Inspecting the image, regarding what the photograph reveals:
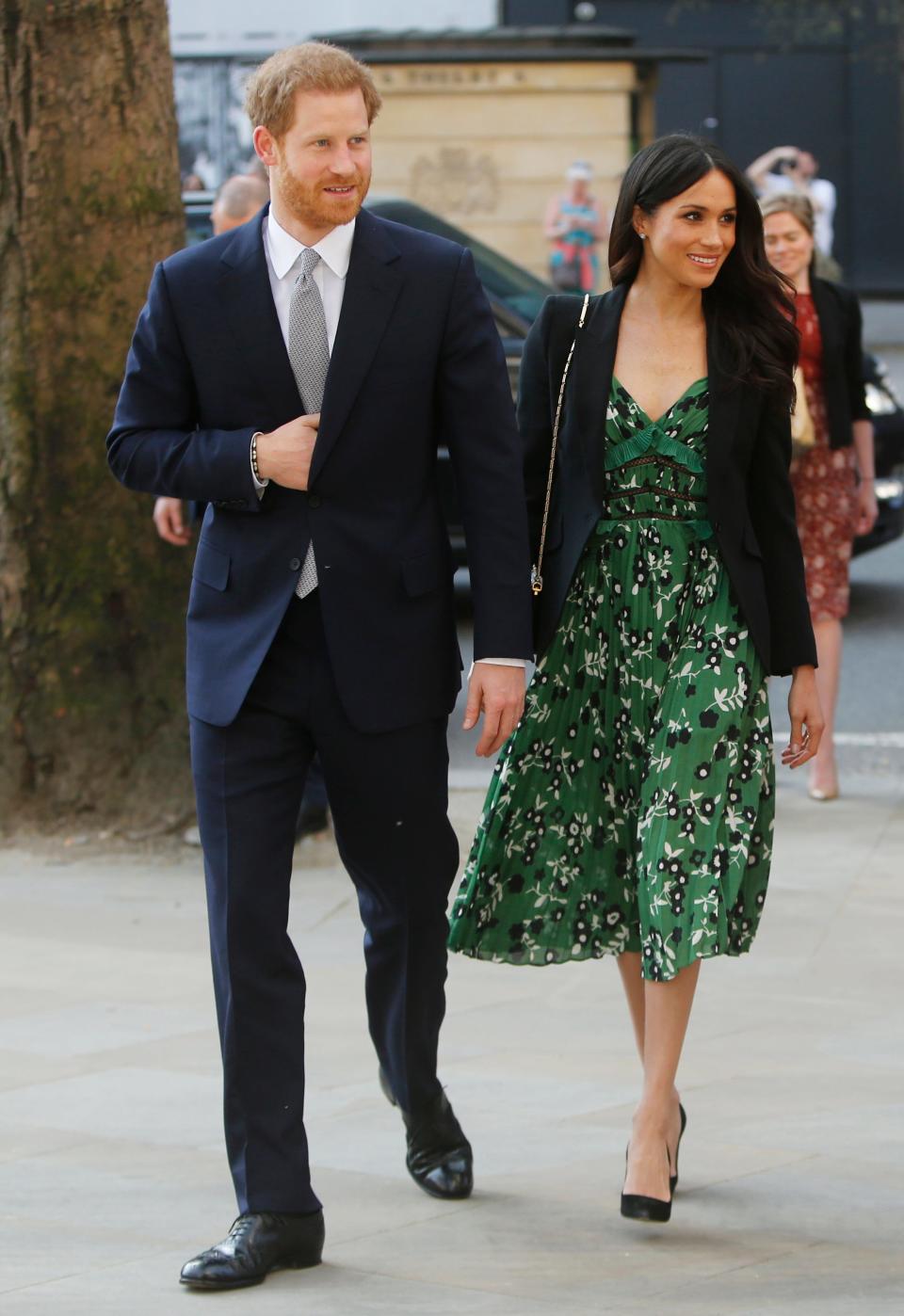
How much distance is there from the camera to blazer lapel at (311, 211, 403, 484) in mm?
3986

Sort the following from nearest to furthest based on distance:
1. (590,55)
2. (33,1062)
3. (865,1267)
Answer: (865,1267)
(33,1062)
(590,55)

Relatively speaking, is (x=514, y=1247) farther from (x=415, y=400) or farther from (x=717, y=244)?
(x=717, y=244)

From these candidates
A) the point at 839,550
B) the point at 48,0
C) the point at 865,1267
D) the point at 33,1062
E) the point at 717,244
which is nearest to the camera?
the point at 865,1267

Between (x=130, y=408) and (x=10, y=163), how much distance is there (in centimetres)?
330

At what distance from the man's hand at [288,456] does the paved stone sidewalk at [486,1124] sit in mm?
1313

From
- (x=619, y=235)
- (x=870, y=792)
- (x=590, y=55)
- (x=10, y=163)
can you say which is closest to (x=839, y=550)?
(x=870, y=792)

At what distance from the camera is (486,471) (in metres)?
4.08

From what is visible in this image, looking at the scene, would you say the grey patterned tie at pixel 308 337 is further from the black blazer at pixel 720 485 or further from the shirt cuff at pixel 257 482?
the black blazer at pixel 720 485

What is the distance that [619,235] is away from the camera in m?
4.46

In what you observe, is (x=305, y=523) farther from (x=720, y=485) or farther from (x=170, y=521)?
(x=170, y=521)

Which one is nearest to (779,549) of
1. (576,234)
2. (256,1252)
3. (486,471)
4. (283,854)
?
(486,471)

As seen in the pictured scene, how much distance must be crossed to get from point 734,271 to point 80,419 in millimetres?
3224

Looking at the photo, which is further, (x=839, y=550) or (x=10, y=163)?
(x=839, y=550)

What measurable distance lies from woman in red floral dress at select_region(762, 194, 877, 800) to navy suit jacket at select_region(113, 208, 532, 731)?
375 centimetres
